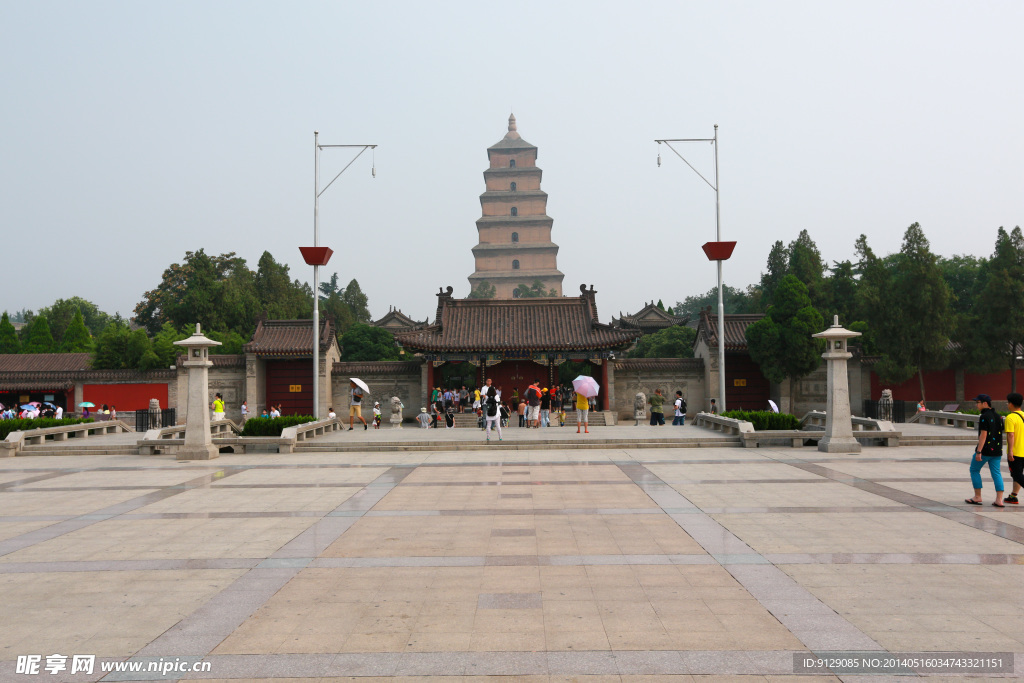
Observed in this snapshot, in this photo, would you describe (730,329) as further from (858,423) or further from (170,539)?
(170,539)

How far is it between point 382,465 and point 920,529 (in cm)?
1025

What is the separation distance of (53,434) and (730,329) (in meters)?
26.4

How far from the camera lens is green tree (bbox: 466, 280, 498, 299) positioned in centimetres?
6888

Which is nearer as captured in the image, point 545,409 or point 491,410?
point 491,410

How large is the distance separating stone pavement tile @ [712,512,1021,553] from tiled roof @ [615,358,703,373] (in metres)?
23.0

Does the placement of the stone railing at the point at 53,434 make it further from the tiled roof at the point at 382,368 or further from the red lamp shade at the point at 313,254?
the tiled roof at the point at 382,368

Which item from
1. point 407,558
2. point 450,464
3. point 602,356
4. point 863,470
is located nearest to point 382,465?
point 450,464

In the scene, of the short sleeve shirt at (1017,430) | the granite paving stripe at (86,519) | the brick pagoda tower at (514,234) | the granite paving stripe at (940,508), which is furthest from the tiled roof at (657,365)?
the brick pagoda tower at (514,234)

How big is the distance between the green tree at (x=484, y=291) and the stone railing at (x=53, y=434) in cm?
4537

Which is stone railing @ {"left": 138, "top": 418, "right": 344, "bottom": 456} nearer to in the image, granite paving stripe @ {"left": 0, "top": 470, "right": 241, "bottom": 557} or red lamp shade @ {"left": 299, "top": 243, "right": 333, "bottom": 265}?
granite paving stripe @ {"left": 0, "top": 470, "right": 241, "bottom": 557}

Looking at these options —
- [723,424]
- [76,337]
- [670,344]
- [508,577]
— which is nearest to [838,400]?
[723,424]

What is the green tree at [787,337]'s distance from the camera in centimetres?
3030

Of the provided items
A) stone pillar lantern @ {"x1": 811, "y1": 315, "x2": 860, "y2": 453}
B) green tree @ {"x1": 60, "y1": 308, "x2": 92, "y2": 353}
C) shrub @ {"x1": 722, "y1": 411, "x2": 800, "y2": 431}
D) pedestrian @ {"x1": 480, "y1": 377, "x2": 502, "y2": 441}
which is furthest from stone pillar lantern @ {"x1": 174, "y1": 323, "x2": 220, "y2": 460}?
green tree @ {"x1": 60, "y1": 308, "x2": 92, "y2": 353}

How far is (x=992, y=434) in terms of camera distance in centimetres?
948
